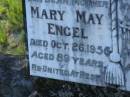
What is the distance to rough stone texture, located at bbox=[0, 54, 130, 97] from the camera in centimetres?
392

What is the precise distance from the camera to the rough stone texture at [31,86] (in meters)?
3.92

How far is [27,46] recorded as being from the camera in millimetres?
4133

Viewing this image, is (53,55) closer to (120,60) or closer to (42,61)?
(42,61)

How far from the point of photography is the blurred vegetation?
14.1 feet

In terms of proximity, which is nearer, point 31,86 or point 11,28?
point 31,86

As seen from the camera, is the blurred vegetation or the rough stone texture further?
the blurred vegetation

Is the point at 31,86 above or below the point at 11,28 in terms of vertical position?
below

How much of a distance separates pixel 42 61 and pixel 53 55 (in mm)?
114

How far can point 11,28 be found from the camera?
4.39 meters

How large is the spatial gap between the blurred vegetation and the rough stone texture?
8 cm

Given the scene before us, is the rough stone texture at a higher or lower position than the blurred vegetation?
lower

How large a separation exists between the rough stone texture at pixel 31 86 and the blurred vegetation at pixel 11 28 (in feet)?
0.27

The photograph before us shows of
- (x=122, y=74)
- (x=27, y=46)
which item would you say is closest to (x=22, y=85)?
(x=27, y=46)

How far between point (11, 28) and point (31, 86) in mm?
549
